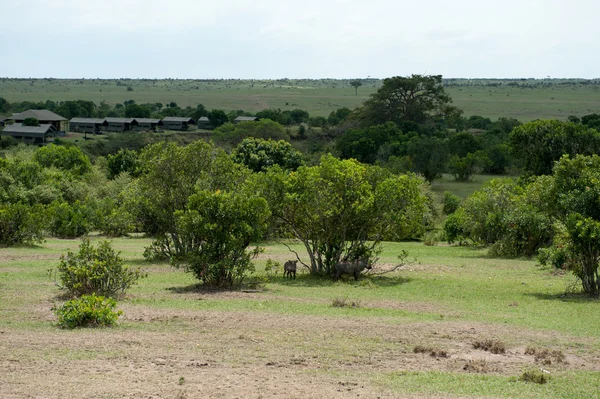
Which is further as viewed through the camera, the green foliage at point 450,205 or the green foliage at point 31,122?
the green foliage at point 31,122

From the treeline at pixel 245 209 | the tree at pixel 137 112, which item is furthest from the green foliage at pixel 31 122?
the treeline at pixel 245 209

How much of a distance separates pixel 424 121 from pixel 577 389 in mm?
95485

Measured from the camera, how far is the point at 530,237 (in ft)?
101

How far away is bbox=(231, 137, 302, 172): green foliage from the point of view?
53.8 metres

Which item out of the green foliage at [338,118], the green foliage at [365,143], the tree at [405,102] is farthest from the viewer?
the green foliage at [338,118]

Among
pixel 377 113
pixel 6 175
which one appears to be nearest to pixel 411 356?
pixel 6 175

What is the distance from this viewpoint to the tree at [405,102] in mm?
103625

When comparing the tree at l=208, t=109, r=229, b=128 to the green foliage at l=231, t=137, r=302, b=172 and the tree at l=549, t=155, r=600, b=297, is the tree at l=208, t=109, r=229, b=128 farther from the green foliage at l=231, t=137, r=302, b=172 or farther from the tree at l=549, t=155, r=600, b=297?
the tree at l=549, t=155, r=600, b=297

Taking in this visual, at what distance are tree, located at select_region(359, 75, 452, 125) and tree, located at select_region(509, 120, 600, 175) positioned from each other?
52803mm

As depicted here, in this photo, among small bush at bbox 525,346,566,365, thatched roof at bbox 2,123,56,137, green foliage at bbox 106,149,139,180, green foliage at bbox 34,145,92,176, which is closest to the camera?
small bush at bbox 525,346,566,365

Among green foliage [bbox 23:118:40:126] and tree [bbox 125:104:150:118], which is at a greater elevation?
tree [bbox 125:104:150:118]

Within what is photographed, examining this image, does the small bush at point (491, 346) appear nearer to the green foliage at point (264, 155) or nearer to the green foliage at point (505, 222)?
the green foliage at point (505, 222)

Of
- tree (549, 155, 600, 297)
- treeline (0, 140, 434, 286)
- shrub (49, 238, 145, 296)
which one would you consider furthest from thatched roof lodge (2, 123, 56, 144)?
tree (549, 155, 600, 297)

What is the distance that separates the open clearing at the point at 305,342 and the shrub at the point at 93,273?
0.64 meters
